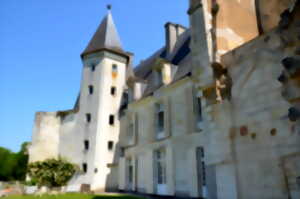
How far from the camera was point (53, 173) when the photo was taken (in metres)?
16.5

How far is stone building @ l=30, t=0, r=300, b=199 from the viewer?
3.69m

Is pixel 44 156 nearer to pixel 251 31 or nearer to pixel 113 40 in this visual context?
pixel 113 40

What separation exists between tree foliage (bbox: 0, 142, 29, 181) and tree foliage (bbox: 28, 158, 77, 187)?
15.9 m

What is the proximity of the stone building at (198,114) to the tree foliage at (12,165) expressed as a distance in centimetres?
1520

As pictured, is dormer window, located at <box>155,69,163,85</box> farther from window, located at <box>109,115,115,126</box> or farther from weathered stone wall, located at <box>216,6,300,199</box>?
weathered stone wall, located at <box>216,6,300,199</box>

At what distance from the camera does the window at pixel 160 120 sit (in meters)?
13.5

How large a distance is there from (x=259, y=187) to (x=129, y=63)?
59.3 ft

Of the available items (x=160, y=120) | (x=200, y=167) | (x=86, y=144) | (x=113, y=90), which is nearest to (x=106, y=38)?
(x=113, y=90)

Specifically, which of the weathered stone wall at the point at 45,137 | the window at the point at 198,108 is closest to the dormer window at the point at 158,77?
the window at the point at 198,108

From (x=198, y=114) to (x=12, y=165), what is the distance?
2959 cm

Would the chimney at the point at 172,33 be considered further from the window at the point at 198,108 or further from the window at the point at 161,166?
the window at the point at 161,166

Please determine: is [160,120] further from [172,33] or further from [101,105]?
[172,33]

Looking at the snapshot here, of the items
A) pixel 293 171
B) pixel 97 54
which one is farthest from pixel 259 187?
pixel 97 54

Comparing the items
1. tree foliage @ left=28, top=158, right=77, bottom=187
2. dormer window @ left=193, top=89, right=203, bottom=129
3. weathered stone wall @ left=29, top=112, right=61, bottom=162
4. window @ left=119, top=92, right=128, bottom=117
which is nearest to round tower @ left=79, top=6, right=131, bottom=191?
window @ left=119, top=92, right=128, bottom=117
